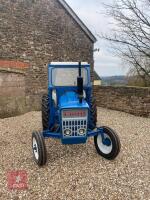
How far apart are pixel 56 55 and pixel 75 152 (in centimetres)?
908

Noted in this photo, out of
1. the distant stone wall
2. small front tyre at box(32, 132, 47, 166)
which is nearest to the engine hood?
small front tyre at box(32, 132, 47, 166)

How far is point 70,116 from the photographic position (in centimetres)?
530

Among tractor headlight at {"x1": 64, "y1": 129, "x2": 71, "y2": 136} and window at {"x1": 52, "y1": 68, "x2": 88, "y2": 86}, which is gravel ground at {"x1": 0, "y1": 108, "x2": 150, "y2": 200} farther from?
window at {"x1": 52, "y1": 68, "x2": 88, "y2": 86}

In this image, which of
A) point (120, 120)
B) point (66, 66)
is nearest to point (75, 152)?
point (66, 66)

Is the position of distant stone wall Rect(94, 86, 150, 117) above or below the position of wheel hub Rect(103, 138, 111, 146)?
above

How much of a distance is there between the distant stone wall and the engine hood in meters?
5.84

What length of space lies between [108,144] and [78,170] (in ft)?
3.45

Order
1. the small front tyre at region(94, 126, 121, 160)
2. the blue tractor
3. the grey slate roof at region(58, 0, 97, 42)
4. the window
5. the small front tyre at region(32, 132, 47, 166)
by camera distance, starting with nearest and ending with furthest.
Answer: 1. the small front tyre at region(32, 132, 47, 166)
2. the blue tractor
3. the small front tyre at region(94, 126, 121, 160)
4. the window
5. the grey slate roof at region(58, 0, 97, 42)

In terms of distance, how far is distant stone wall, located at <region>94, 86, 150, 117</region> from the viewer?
11086 mm

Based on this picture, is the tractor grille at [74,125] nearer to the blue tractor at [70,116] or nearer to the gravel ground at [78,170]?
the blue tractor at [70,116]

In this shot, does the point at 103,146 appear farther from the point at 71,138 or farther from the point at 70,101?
the point at 70,101

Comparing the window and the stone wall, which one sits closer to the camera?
the window

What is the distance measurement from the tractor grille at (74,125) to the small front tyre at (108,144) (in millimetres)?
629

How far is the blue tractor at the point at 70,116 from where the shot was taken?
5.28 meters
